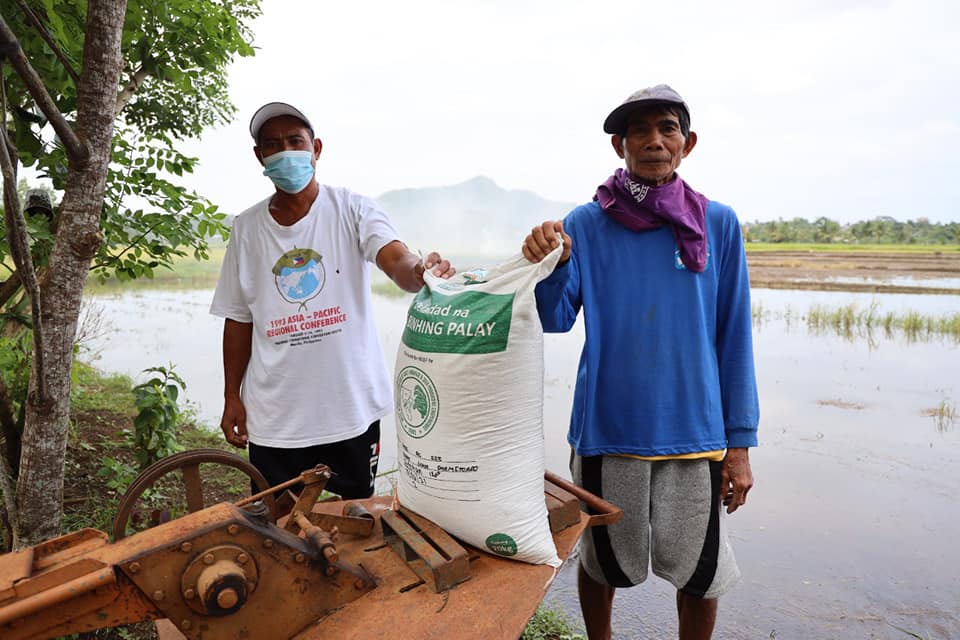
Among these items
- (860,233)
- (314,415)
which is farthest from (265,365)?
(860,233)

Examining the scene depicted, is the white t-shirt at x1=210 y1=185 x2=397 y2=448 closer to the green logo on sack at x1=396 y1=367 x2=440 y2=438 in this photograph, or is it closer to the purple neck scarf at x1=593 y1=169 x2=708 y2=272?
the green logo on sack at x1=396 y1=367 x2=440 y2=438

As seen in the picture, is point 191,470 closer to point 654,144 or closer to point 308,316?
point 308,316

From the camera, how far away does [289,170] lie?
2258 millimetres

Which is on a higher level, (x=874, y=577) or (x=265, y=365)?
(x=265, y=365)

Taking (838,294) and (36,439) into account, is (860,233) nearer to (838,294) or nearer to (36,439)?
(838,294)

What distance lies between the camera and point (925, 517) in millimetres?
4828

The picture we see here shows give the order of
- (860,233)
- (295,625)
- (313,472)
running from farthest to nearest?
1. (860,233)
2. (313,472)
3. (295,625)

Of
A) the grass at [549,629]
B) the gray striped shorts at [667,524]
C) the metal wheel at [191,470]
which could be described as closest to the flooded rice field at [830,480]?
the grass at [549,629]

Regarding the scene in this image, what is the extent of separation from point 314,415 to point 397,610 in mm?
1043

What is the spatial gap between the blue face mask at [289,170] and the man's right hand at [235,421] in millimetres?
844

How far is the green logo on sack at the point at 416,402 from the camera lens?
1571mm

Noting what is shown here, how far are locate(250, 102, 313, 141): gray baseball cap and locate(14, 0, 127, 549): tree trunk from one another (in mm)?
461

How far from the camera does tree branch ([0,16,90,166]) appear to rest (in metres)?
1.70

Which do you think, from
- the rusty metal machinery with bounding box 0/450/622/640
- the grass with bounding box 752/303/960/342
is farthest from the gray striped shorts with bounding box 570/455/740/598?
the grass with bounding box 752/303/960/342
